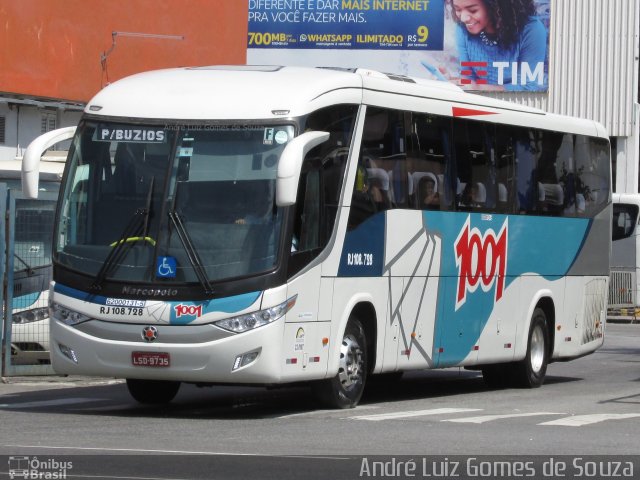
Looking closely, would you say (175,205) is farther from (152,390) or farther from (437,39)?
(437,39)

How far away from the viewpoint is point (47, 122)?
34625 mm

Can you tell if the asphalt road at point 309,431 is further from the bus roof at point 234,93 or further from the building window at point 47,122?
the building window at point 47,122

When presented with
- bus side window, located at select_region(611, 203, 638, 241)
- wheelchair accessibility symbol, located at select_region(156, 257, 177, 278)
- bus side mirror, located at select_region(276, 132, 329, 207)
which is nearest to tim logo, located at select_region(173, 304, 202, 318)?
wheelchair accessibility symbol, located at select_region(156, 257, 177, 278)

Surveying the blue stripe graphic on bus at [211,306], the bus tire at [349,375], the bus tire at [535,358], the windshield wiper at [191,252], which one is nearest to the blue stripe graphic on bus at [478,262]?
the bus tire at [535,358]

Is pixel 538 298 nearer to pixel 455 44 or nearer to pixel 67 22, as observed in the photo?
pixel 67 22

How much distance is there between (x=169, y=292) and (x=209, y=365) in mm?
769

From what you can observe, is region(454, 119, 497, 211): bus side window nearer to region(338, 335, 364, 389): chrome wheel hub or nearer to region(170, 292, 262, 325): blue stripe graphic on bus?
region(338, 335, 364, 389): chrome wheel hub

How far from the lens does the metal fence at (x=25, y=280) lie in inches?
734

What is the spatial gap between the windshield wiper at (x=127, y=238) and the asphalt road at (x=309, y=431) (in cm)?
136

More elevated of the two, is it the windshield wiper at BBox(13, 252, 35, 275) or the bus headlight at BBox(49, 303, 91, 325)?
the windshield wiper at BBox(13, 252, 35, 275)

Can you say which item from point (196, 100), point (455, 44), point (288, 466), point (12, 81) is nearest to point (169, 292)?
point (196, 100)

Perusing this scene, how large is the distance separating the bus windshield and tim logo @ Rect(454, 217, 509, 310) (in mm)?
4190

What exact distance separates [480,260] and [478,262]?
0.05 metres

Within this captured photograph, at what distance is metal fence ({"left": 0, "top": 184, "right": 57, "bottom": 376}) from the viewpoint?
18656 millimetres
